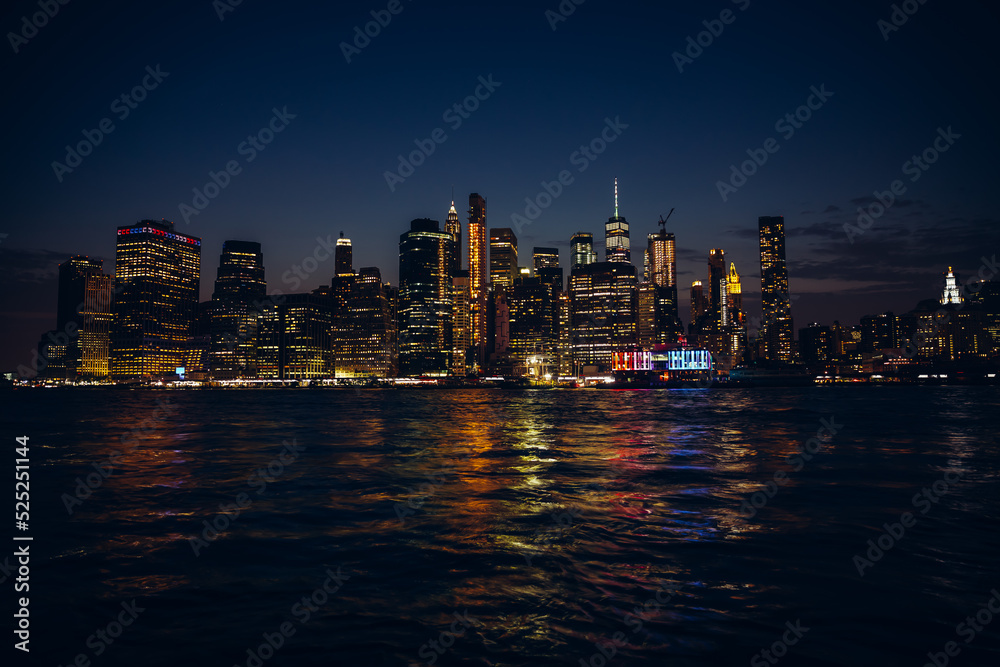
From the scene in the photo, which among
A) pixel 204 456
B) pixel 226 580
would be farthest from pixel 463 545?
pixel 204 456

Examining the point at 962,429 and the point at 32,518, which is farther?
the point at 962,429

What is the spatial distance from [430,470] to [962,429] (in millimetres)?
55618

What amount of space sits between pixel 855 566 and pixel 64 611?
17582 millimetres

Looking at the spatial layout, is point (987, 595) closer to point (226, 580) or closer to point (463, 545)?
point (463, 545)

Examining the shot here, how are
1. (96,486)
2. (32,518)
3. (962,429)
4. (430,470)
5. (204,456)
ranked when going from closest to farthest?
(32,518)
(96,486)
(430,470)
(204,456)
(962,429)

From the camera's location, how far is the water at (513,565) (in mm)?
9477

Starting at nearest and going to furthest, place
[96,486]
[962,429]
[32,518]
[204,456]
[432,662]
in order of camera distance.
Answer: [432,662] → [32,518] → [96,486] → [204,456] → [962,429]

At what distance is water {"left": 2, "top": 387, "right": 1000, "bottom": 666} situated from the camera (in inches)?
373

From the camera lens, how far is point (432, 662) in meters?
8.83

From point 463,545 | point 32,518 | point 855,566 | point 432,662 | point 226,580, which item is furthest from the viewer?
point 32,518

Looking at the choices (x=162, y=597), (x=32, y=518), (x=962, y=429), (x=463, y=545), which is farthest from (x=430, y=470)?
(x=962, y=429)

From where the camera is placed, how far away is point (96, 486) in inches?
994

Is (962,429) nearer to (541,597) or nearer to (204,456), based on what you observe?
(541,597)

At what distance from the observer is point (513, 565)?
13.6 m
